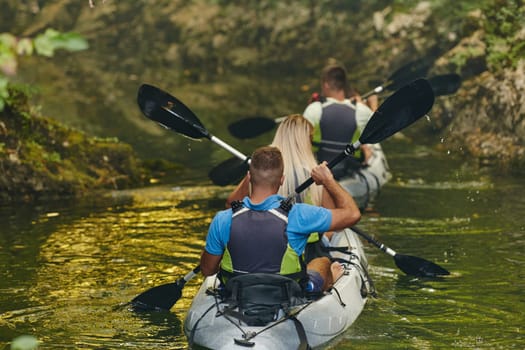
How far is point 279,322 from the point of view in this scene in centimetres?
651

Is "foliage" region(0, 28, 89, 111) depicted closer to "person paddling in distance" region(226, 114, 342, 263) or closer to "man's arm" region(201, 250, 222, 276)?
"man's arm" region(201, 250, 222, 276)

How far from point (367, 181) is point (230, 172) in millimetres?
2965

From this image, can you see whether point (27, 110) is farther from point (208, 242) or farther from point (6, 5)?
point (6, 5)

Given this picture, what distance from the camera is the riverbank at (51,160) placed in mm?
13750

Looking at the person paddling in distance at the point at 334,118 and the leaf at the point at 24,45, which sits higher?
the leaf at the point at 24,45

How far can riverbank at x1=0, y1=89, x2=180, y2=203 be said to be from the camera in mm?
13750

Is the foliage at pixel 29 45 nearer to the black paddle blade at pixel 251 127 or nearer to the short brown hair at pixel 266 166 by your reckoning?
the short brown hair at pixel 266 166

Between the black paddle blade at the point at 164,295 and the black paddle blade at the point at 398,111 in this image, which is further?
the black paddle blade at the point at 164,295

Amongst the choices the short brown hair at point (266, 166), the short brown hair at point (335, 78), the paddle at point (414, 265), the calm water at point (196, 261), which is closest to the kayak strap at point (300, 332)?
the calm water at point (196, 261)

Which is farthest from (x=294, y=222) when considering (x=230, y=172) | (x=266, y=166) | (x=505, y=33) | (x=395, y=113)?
(x=505, y=33)

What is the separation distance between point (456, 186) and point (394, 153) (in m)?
2.95

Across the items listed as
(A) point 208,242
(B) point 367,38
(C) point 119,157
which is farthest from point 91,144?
(B) point 367,38

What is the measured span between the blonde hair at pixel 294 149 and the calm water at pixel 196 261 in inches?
46.2

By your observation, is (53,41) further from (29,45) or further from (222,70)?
(222,70)
